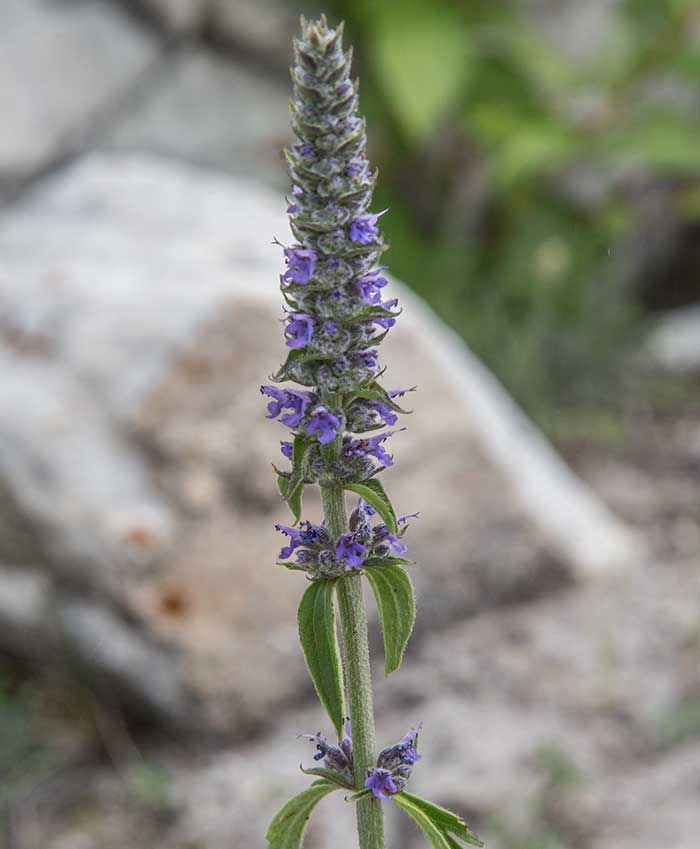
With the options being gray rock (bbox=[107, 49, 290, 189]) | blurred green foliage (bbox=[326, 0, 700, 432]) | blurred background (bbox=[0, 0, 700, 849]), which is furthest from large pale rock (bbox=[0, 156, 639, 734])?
gray rock (bbox=[107, 49, 290, 189])

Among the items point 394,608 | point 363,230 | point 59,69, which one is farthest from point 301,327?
point 59,69

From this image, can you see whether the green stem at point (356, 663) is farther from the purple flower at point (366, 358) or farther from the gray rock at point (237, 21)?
the gray rock at point (237, 21)

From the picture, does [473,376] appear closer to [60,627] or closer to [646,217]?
[60,627]

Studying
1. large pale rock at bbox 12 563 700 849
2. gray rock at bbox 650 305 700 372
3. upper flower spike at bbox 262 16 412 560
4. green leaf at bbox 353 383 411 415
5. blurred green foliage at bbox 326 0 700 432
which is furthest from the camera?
gray rock at bbox 650 305 700 372

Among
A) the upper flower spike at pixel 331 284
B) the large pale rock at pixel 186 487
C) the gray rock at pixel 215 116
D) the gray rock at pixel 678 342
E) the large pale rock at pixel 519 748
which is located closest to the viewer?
the upper flower spike at pixel 331 284

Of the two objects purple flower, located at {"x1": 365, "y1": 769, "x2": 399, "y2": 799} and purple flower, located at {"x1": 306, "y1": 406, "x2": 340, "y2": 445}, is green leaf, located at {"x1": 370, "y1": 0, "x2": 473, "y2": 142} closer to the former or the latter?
purple flower, located at {"x1": 306, "y1": 406, "x2": 340, "y2": 445}

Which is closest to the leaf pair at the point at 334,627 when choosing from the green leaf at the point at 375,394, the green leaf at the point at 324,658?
the green leaf at the point at 324,658

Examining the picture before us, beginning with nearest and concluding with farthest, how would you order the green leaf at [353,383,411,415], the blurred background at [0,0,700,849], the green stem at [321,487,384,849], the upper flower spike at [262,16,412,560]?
the upper flower spike at [262,16,412,560], the green leaf at [353,383,411,415], the green stem at [321,487,384,849], the blurred background at [0,0,700,849]
